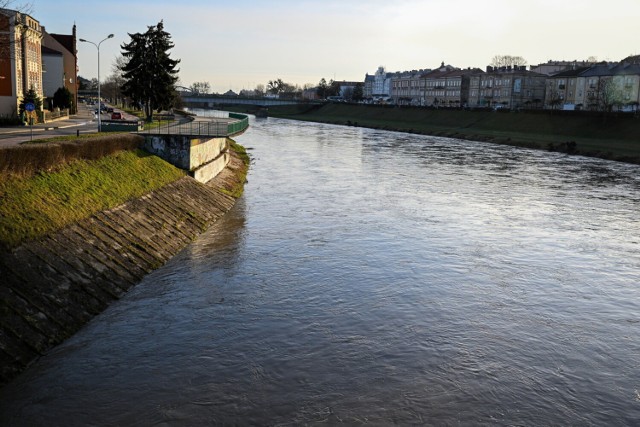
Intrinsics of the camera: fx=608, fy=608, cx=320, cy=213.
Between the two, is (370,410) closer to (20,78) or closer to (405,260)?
(405,260)

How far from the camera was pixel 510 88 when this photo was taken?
154 m

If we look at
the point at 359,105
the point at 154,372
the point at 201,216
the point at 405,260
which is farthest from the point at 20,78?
the point at 359,105

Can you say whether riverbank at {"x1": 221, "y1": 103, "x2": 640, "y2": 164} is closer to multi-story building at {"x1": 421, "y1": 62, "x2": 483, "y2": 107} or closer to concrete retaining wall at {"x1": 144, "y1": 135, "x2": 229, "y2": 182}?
multi-story building at {"x1": 421, "y1": 62, "x2": 483, "y2": 107}

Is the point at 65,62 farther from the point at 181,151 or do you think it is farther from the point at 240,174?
the point at 181,151

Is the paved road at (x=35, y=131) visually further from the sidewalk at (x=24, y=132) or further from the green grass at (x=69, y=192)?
the green grass at (x=69, y=192)

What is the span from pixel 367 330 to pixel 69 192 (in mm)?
13187

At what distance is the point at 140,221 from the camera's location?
25828 mm

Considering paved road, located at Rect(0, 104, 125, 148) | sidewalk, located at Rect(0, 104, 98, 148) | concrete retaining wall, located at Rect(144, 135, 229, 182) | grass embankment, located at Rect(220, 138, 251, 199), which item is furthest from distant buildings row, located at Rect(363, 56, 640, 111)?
sidewalk, located at Rect(0, 104, 98, 148)

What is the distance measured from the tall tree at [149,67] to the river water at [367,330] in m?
35.3

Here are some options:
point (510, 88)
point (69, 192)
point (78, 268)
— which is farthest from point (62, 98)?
point (510, 88)

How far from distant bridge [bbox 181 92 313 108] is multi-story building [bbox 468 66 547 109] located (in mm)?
48145

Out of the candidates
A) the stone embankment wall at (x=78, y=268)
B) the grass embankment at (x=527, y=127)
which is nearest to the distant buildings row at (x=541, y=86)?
the grass embankment at (x=527, y=127)

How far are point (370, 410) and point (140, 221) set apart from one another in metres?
15.8

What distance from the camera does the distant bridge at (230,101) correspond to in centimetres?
16888
